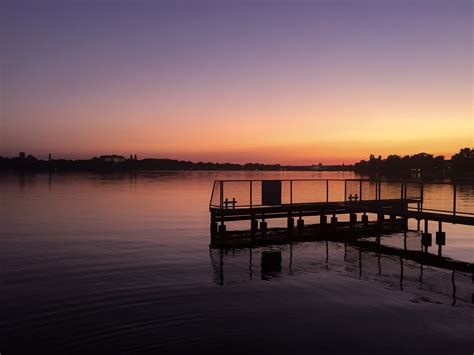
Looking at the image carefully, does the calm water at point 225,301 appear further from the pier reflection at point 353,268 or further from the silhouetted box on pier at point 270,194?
the silhouetted box on pier at point 270,194

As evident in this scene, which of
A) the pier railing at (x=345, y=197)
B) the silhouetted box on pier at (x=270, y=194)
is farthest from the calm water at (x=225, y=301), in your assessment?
the pier railing at (x=345, y=197)

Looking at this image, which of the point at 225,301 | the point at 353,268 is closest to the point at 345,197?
the point at 353,268

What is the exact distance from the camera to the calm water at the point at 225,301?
11.5 m

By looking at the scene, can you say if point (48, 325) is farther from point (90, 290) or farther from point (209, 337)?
point (209, 337)

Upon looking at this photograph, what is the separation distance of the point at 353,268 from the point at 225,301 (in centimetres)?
786

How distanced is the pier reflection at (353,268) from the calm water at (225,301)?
6cm

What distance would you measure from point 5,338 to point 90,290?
4.68 m

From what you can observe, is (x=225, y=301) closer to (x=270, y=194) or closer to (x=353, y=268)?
(x=353, y=268)

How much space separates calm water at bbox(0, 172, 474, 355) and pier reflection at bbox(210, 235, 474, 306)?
0.18 ft

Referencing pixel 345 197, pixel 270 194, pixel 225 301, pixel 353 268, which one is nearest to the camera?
pixel 225 301

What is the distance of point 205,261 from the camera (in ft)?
73.0

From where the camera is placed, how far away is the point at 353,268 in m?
20.3

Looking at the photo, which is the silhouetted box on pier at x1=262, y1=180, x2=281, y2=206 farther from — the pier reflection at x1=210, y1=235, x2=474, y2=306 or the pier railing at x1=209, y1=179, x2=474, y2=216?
the pier reflection at x1=210, y1=235, x2=474, y2=306

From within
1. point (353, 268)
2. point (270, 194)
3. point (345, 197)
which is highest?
point (270, 194)
